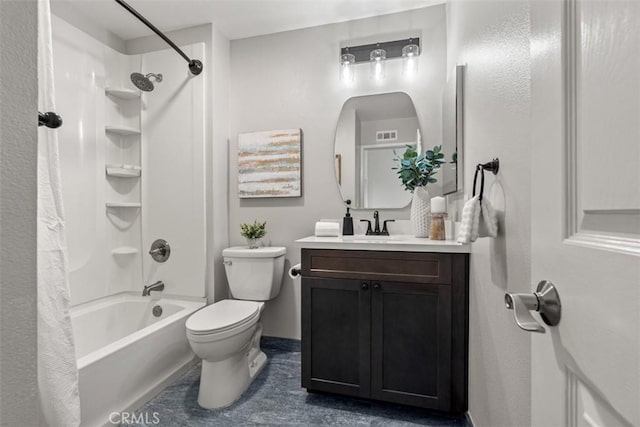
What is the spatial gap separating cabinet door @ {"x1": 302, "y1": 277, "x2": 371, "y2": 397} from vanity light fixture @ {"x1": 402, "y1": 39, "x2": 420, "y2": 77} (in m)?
1.54

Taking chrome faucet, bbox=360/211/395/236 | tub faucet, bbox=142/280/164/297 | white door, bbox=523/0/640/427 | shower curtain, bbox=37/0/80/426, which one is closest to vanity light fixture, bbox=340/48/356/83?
chrome faucet, bbox=360/211/395/236

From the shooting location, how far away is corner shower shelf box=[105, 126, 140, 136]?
Result: 2307 millimetres

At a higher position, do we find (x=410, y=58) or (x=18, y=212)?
(x=410, y=58)

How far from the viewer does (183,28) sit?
7.81 feet

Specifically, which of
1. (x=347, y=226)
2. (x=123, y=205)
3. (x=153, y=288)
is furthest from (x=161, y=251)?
(x=347, y=226)

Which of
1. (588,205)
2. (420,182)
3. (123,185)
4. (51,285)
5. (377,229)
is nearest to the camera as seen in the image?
(588,205)

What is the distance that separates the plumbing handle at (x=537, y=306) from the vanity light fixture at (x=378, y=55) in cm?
203

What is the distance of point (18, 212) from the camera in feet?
1.34

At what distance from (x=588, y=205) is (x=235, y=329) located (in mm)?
1653

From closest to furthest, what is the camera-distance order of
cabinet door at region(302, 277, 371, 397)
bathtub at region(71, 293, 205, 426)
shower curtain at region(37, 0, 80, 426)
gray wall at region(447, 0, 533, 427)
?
gray wall at region(447, 0, 533, 427) → shower curtain at region(37, 0, 80, 426) → bathtub at region(71, 293, 205, 426) → cabinet door at region(302, 277, 371, 397)

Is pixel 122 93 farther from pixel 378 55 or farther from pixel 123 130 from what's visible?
pixel 378 55

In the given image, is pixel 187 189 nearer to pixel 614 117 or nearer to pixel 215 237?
pixel 215 237

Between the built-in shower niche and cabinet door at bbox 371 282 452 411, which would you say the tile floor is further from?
the built-in shower niche

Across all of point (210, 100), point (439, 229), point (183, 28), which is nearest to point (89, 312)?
point (210, 100)
